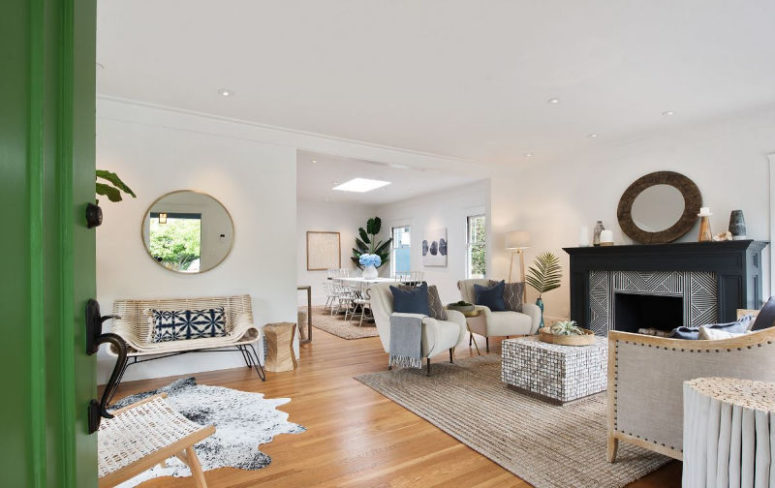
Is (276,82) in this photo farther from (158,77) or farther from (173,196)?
(173,196)

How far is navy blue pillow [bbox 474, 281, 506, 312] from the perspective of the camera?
193 inches

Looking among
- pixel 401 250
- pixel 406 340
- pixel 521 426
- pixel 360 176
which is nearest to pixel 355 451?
pixel 521 426

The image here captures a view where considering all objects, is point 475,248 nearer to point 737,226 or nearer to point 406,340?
point 737,226

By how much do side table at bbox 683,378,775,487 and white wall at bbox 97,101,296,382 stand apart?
12.5 ft

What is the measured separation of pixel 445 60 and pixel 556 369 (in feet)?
8.03

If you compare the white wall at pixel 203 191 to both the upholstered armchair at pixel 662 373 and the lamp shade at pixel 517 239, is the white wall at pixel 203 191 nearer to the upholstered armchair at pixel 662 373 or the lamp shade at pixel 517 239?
the lamp shade at pixel 517 239

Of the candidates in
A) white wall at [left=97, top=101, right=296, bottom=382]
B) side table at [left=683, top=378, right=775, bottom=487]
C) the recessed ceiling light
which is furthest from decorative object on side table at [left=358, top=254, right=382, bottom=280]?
side table at [left=683, top=378, right=775, bottom=487]

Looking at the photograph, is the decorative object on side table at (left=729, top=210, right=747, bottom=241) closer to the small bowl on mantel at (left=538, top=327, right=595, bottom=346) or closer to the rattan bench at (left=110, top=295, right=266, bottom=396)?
the small bowl on mantel at (left=538, top=327, right=595, bottom=346)

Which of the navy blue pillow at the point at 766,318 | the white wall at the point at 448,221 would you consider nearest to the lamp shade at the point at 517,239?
the white wall at the point at 448,221

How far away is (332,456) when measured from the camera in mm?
2359

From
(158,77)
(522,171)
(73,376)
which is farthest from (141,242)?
(522,171)

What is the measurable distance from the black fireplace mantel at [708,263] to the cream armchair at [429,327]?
209cm

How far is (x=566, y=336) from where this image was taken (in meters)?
3.24

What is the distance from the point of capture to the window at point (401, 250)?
10.1m
